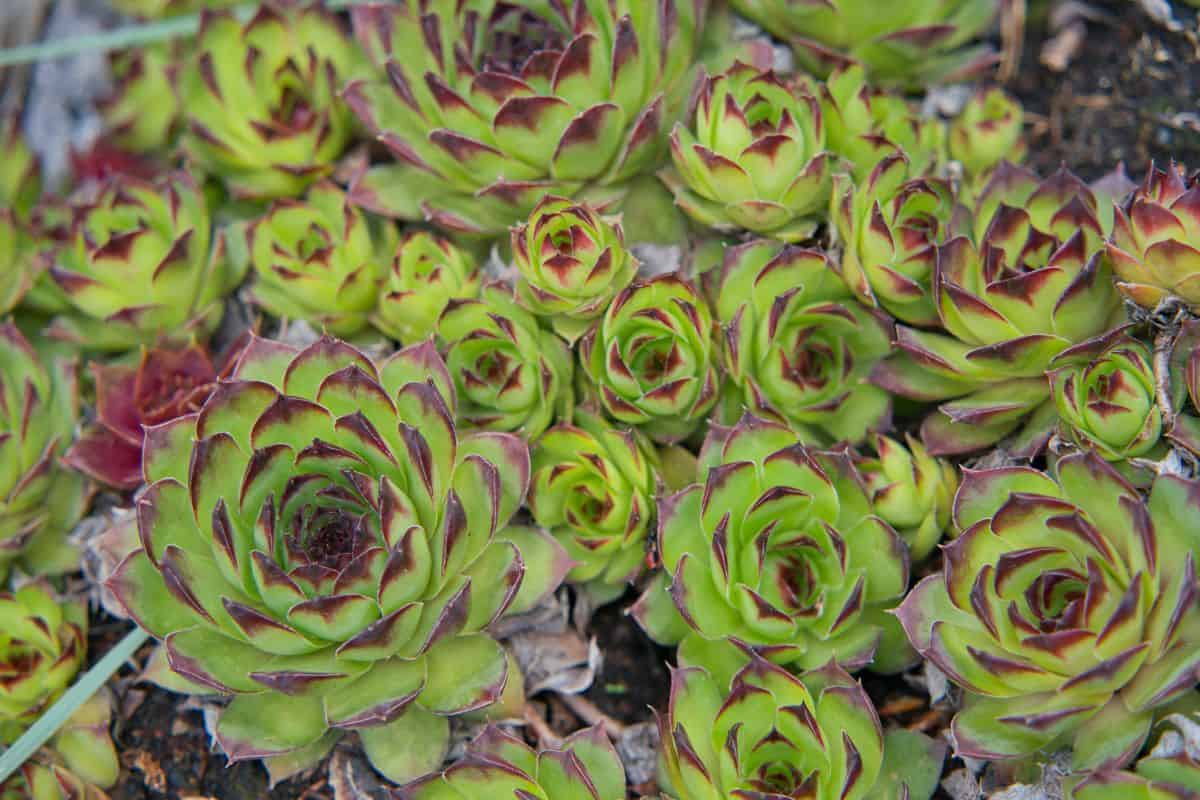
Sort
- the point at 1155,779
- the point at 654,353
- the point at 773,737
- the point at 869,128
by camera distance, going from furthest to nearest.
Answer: the point at 869,128
the point at 654,353
the point at 773,737
the point at 1155,779

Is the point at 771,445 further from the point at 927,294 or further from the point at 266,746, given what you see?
the point at 266,746

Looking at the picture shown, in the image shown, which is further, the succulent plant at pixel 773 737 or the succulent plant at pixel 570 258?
the succulent plant at pixel 570 258

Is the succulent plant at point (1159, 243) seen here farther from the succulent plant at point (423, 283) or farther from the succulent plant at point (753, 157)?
the succulent plant at point (423, 283)

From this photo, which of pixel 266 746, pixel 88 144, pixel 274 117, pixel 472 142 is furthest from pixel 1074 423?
pixel 88 144

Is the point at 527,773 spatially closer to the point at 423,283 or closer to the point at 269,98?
the point at 423,283

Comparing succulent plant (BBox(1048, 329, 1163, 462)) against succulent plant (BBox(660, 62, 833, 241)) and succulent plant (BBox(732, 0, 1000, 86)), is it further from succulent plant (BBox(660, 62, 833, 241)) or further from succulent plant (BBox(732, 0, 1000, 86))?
succulent plant (BBox(732, 0, 1000, 86))

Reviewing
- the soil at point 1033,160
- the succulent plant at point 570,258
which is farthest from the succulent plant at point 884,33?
the succulent plant at point 570,258

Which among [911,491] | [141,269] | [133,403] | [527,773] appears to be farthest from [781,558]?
[141,269]

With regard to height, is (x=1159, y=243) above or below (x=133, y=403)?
above
